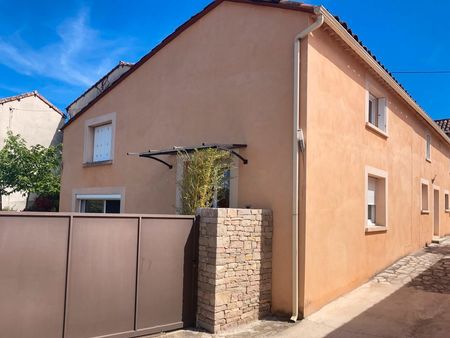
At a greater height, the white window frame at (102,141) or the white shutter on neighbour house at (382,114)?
the white shutter on neighbour house at (382,114)

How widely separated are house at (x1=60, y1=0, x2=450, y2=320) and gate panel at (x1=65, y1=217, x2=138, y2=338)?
273 centimetres

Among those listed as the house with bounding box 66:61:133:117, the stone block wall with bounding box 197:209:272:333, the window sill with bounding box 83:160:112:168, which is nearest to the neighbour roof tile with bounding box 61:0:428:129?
the window sill with bounding box 83:160:112:168

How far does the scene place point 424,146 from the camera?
15.3 metres

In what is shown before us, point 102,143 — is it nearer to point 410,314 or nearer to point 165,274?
point 165,274

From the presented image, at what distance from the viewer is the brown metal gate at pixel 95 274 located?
16.4 feet

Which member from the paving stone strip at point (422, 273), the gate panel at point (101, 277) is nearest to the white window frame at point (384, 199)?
the paving stone strip at point (422, 273)

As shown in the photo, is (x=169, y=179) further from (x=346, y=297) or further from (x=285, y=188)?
(x=346, y=297)

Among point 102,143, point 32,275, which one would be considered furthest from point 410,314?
point 102,143

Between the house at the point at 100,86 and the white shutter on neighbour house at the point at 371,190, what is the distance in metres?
10.9

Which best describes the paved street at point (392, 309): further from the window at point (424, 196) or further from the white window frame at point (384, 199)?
the window at point (424, 196)

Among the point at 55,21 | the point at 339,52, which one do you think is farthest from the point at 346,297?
the point at 55,21

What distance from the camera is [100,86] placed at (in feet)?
66.5

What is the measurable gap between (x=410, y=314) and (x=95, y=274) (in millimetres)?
5726

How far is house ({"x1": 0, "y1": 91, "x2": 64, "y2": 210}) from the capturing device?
70.9 feet
